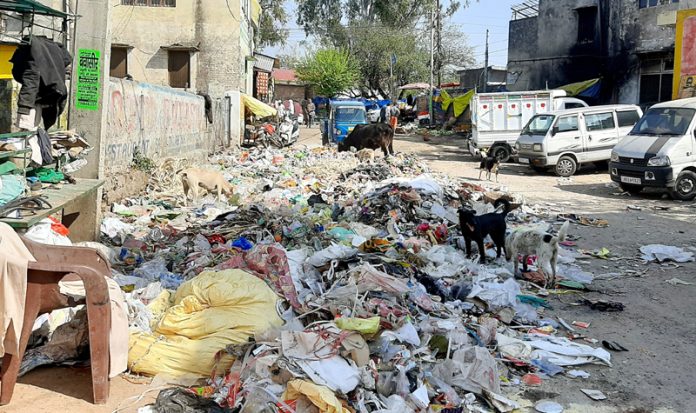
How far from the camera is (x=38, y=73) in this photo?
7.03m

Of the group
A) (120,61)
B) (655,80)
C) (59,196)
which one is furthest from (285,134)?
(59,196)

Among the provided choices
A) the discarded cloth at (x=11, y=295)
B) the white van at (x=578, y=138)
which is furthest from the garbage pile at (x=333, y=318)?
the white van at (x=578, y=138)

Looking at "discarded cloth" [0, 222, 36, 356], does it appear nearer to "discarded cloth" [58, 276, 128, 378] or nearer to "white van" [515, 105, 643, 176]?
"discarded cloth" [58, 276, 128, 378]

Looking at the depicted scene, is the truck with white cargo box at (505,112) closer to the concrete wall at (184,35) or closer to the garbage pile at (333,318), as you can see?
the concrete wall at (184,35)

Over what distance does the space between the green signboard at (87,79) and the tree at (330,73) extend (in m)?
39.0

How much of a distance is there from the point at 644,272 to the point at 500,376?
4115mm

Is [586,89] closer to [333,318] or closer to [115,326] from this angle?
[333,318]

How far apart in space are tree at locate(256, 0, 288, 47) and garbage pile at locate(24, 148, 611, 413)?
42863 mm

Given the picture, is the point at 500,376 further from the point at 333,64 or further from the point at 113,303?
the point at 333,64

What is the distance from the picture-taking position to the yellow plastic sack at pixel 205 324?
4676mm

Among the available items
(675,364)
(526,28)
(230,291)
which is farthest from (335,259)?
(526,28)

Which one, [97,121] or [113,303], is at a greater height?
[97,121]

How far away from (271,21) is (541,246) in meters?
46.0

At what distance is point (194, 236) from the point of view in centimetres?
829
